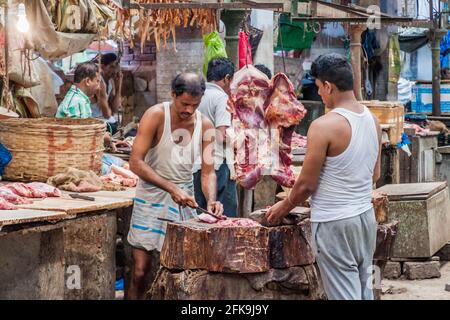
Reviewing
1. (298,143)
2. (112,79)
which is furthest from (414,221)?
(112,79)

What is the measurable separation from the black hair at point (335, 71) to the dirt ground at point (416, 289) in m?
4.29

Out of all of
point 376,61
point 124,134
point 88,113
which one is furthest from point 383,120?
point 376,61

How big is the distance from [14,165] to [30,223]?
7.15 feet

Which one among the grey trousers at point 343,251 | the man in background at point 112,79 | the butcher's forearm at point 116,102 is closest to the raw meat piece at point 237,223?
the grey trousers at point 343,251

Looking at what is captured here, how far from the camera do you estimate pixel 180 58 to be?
15969mm

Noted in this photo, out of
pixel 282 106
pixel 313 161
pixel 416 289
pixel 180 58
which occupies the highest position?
pixel 180 58

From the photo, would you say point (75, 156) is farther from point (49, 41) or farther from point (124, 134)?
point (124, 134)

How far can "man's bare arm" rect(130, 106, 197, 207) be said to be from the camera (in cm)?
767

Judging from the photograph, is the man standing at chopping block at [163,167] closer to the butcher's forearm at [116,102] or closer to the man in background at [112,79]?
the man in background at [112,79]

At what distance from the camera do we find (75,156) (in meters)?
9.44

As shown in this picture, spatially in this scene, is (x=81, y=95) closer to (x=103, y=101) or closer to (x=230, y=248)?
(x=103, y=101)

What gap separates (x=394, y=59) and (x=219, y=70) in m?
13.3

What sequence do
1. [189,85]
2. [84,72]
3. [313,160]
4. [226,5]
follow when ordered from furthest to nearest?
[84,72] → [226,5] → [189,85] → [313,160]

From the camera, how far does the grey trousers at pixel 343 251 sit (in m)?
6.45
